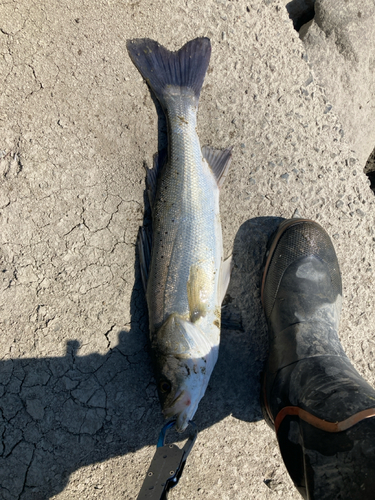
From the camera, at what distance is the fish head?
7.67ft

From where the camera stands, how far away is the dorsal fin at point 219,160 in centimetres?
288

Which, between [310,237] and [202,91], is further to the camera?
[202,91]

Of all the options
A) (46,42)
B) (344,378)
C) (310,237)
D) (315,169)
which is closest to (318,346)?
(344,378)

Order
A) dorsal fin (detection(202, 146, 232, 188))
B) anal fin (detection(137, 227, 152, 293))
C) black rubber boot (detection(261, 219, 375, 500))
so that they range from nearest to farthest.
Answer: black rubber boot (detection(261, 219, 375, 500)) → anal fin (detection(137, 227, 152, 293)) → dorsal fin (detection(202, 146, 232, 188))

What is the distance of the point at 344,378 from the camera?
2.12 m

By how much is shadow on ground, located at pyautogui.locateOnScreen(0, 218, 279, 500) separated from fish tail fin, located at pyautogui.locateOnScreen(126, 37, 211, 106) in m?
1.67

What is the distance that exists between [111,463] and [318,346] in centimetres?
174

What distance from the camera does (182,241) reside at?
2533 mm

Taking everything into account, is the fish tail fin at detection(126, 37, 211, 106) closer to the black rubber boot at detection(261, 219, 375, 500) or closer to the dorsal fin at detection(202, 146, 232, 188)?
the dorsal fin at detection(202, 146, 232, 188)

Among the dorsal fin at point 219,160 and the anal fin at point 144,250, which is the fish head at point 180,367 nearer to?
the anal fin at point 144,250

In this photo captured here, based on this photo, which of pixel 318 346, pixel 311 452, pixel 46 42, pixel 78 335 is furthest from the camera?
pixel 46 42

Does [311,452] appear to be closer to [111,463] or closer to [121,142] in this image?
[111,463]

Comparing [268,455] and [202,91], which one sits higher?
[202,91]

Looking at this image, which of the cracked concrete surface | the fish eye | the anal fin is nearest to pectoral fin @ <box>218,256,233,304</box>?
the cracked concrete surface
